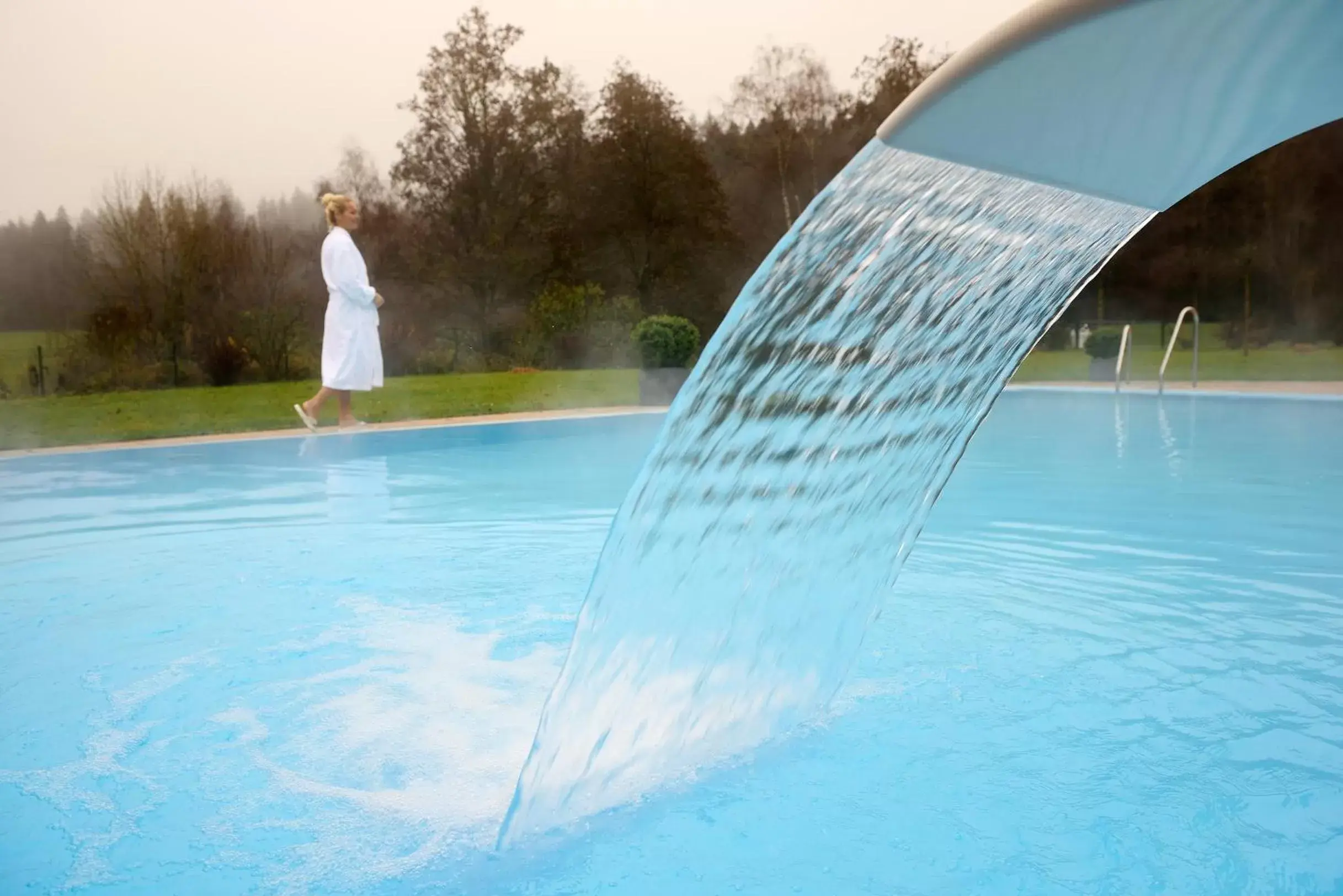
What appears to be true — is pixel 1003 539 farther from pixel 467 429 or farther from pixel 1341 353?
pixel 1341 353

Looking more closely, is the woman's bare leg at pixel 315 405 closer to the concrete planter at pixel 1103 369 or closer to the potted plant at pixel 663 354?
the potted plant at pixel 663 354

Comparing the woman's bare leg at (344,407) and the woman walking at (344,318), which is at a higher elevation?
the woman walking at (344,318)

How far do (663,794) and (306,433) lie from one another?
6.39 metres

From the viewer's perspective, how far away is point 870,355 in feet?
7.29

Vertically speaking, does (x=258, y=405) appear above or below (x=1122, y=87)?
below

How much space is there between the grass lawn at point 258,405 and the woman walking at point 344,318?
772mm

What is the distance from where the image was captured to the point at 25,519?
16.9 ft

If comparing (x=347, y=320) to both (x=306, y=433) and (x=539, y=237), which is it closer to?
(x=306, y=433)

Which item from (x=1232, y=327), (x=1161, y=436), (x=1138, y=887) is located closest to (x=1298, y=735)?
(x=1138, y=887)

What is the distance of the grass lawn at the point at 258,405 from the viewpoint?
28.8ft

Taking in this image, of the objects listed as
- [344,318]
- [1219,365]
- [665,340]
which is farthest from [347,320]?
[1219,365]

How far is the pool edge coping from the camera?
24.4 feet

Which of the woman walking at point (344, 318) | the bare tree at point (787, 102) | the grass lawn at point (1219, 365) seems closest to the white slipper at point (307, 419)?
the woman walking at point (344, 318)

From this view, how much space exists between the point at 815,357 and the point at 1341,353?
51.0 feet
